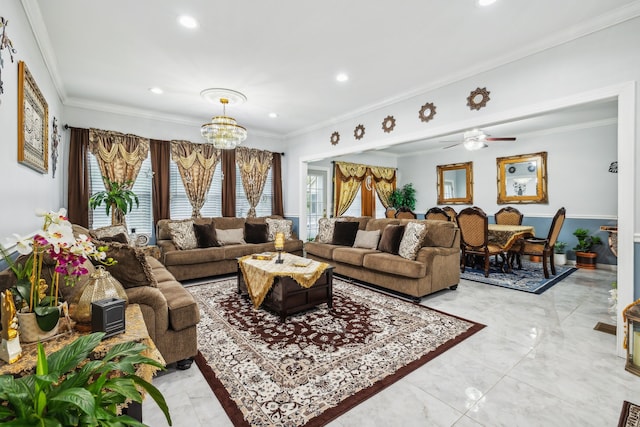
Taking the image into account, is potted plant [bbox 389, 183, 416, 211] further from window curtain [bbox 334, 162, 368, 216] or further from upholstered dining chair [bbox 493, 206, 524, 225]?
upholstered dining chair [bbox 493, 206, 524, 225]

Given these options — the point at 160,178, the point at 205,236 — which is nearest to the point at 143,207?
the point at 160,178

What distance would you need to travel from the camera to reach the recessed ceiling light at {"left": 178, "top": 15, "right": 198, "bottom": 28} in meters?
2.50

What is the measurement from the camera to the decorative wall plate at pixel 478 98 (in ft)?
10.8

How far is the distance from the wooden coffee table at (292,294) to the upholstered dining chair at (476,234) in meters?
2.83

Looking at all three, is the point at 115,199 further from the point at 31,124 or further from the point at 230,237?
the point at 31,124

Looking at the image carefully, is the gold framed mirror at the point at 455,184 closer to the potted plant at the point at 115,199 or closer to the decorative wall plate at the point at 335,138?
the decorative wall plate at the point at 335,138

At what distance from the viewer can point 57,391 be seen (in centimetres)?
94

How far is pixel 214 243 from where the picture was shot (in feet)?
15.7

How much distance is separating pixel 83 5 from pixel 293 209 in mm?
4660

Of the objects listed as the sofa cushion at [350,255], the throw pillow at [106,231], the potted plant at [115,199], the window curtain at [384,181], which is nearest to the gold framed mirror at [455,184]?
the window curtain at [384,181]

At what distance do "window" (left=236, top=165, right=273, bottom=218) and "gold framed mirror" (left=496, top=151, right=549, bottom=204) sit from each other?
206 inches

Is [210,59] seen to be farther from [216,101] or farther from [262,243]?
[262,243]

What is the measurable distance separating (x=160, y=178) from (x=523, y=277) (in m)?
6.33

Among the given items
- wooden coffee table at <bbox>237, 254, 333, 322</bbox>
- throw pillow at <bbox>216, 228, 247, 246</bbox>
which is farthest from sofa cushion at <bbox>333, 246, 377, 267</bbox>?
throw pillow at <bbox>216, 228, 247, 246</bbox>
